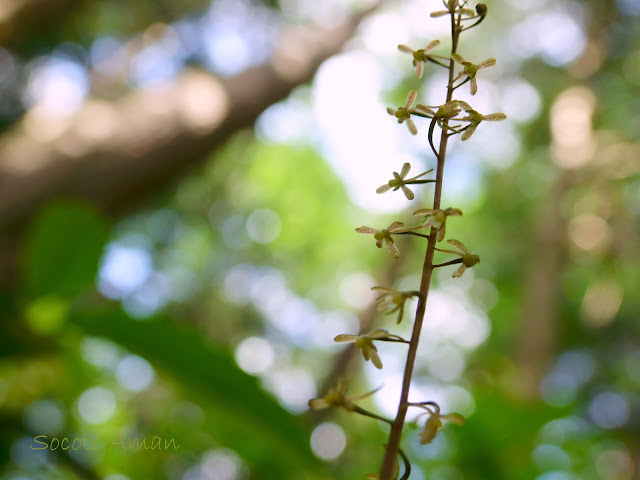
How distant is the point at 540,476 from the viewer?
55.5 inches

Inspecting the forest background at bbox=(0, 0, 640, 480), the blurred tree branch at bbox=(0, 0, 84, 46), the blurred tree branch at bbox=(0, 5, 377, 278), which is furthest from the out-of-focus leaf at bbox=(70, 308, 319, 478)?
the blurred tree branch at bbox=(0, 0, 84, 46)

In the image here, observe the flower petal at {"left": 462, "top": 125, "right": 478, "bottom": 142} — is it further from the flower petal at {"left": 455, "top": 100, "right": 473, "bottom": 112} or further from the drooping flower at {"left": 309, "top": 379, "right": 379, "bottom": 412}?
the drooping flower at {"left": 309, "top": 379, "right": 379, "bottom": 412}

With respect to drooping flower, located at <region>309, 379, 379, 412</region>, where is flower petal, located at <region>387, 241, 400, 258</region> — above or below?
above

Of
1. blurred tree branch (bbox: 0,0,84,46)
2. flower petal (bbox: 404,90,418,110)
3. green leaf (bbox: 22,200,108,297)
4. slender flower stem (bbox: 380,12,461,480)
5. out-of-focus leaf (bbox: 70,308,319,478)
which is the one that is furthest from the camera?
blurred tree branch (bbox: 0,0,84,46)

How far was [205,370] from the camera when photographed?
29.4 inches

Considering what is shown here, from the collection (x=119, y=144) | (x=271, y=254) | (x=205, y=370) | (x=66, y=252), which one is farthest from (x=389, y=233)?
(x=271, y=254)

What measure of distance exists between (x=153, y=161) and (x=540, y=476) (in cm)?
247

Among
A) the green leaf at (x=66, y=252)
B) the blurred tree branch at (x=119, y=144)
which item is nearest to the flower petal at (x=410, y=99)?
the green leaf at (x=66, y=252)

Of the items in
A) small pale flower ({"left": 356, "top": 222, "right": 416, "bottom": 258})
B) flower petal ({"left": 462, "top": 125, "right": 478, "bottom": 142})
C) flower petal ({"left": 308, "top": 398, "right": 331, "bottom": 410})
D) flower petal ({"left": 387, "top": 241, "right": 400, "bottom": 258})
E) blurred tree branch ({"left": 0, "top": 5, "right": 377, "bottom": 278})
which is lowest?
flower petal ({"left": 308, "top": 398, "right": 331, "bottom": 410})

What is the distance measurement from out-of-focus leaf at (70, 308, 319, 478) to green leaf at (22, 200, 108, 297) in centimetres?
15

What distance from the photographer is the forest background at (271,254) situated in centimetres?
101

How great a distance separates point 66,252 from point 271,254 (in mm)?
9034

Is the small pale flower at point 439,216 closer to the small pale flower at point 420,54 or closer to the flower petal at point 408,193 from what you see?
the flower petal at point 408,193

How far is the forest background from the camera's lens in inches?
39.8
